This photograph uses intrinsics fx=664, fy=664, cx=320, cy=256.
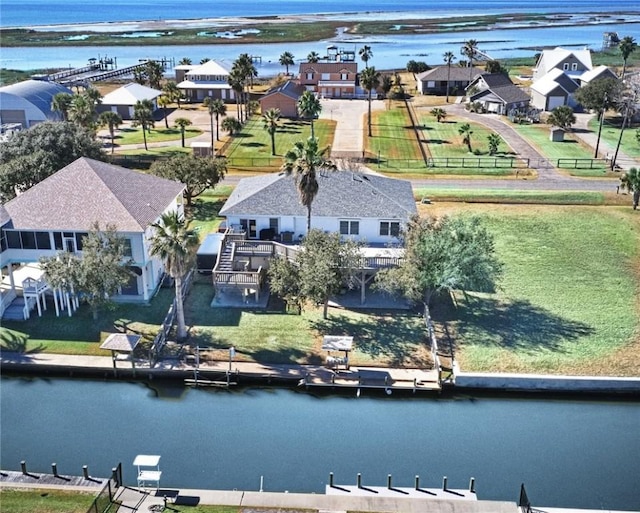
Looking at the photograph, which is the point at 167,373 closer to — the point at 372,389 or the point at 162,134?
the point at 372,389

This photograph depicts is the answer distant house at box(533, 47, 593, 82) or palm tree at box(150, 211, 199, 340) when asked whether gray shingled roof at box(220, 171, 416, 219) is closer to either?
palm tree at box(150, 211, 199, 340)

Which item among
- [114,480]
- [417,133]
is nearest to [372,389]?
[114,480]

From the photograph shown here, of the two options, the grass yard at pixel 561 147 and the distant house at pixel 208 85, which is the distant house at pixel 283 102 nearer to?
the distant house at pixel 208 85

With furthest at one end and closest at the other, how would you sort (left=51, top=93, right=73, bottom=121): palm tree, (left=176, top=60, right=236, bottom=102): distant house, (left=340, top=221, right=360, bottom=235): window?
(left=176, top=60, right=236, bottom=102): distant house < (left=51, top=93, right=73, bottom=121): palm tree < (left=340, top=221, right=360, bottom=235): window

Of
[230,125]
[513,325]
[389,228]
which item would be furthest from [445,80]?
[513,325]

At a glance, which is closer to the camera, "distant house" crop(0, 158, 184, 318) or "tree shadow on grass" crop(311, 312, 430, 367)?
"tree shadow on grass" crop(311, 312, 430, 367)

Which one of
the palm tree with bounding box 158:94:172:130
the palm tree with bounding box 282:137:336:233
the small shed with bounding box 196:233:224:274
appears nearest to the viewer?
the palm tree with bounding box 282:137:336:233

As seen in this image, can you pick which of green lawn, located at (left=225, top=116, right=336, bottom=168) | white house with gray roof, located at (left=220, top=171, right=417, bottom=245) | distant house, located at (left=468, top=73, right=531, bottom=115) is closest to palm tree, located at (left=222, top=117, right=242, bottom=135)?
green lawn, located at (left=225, top=116, right=336, bottom=168)
